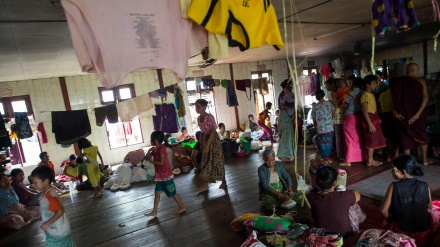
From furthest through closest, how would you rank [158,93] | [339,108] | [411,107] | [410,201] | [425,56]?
[425,56] → [158,93] → [339,108] → [411,107] → [410,201]

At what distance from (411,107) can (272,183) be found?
2.59 metres

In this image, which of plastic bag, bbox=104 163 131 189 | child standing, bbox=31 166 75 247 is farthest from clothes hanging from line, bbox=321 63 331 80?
child standing, bbox=31 166 75 247

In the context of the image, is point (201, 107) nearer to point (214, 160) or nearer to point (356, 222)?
point (214, 160)

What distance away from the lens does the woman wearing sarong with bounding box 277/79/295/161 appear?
5539 millimetres

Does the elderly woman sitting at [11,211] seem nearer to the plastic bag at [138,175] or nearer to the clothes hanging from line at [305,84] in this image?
the plastic bag at [138,175]

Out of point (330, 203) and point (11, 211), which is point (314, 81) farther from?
point (11, 211)

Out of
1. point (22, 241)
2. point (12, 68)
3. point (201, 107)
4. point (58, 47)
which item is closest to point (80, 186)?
point (22, 241)

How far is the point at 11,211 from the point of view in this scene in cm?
452

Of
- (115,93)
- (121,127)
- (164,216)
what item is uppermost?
(115,93)

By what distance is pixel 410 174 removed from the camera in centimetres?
216

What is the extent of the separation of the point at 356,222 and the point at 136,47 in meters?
2.54

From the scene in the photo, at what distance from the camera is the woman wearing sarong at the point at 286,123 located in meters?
5.54

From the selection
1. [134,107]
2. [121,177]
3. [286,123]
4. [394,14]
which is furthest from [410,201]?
[134,107]

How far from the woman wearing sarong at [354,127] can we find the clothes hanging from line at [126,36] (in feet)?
13.4
